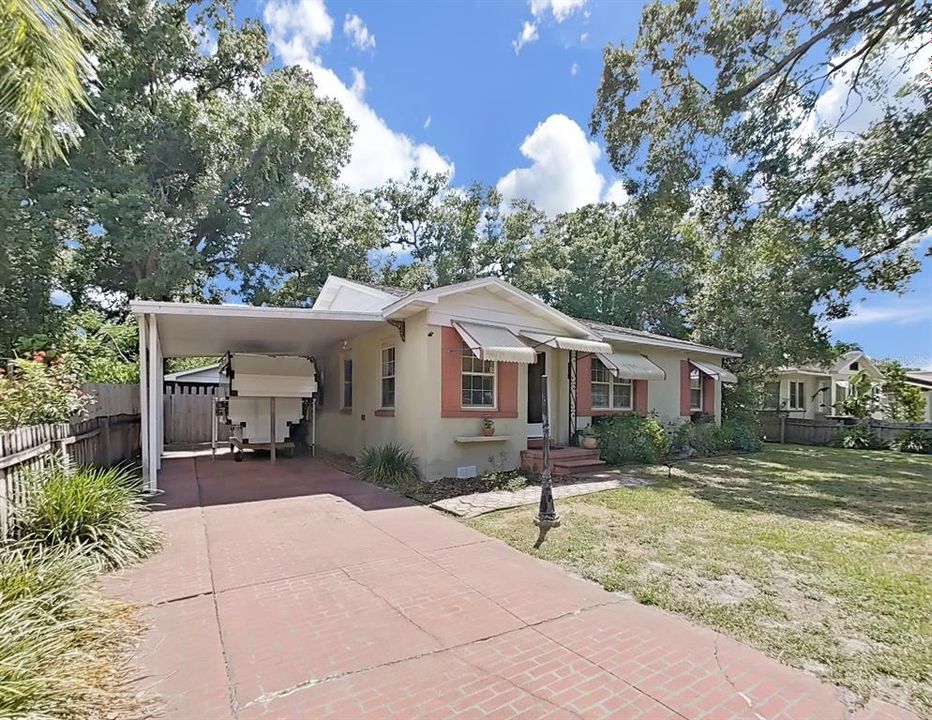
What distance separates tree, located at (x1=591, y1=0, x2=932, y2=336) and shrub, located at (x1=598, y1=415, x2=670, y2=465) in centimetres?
786

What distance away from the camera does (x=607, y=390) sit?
15383 millimetres

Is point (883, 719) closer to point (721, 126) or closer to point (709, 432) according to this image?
point (709, 432)

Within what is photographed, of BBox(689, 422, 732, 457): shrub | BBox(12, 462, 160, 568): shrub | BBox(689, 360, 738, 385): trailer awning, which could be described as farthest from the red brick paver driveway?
BBox(689, 360, 738, 385): trailer awning

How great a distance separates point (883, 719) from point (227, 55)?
1222 inches

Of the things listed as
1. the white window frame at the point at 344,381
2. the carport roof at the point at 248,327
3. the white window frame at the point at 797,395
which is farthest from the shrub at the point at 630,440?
the white window frame at the point at 797,395

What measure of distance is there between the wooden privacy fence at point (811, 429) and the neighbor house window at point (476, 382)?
17.6 m

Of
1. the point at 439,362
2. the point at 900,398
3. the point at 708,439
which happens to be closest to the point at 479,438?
the point at 439,362

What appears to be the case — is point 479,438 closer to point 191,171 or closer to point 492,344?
point 492,344

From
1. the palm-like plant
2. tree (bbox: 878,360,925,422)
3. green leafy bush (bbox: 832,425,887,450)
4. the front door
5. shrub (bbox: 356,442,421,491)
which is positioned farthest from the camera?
tree (bbox: 878,360,925,422)

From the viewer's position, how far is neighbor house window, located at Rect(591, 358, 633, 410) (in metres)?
15.0

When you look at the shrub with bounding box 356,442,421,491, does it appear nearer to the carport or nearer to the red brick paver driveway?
the carport

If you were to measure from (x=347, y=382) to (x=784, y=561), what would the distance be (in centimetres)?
1184

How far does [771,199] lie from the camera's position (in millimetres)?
16641

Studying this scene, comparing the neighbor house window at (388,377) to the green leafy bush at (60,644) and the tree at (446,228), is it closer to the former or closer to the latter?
the green leafy bush at (60,644)
